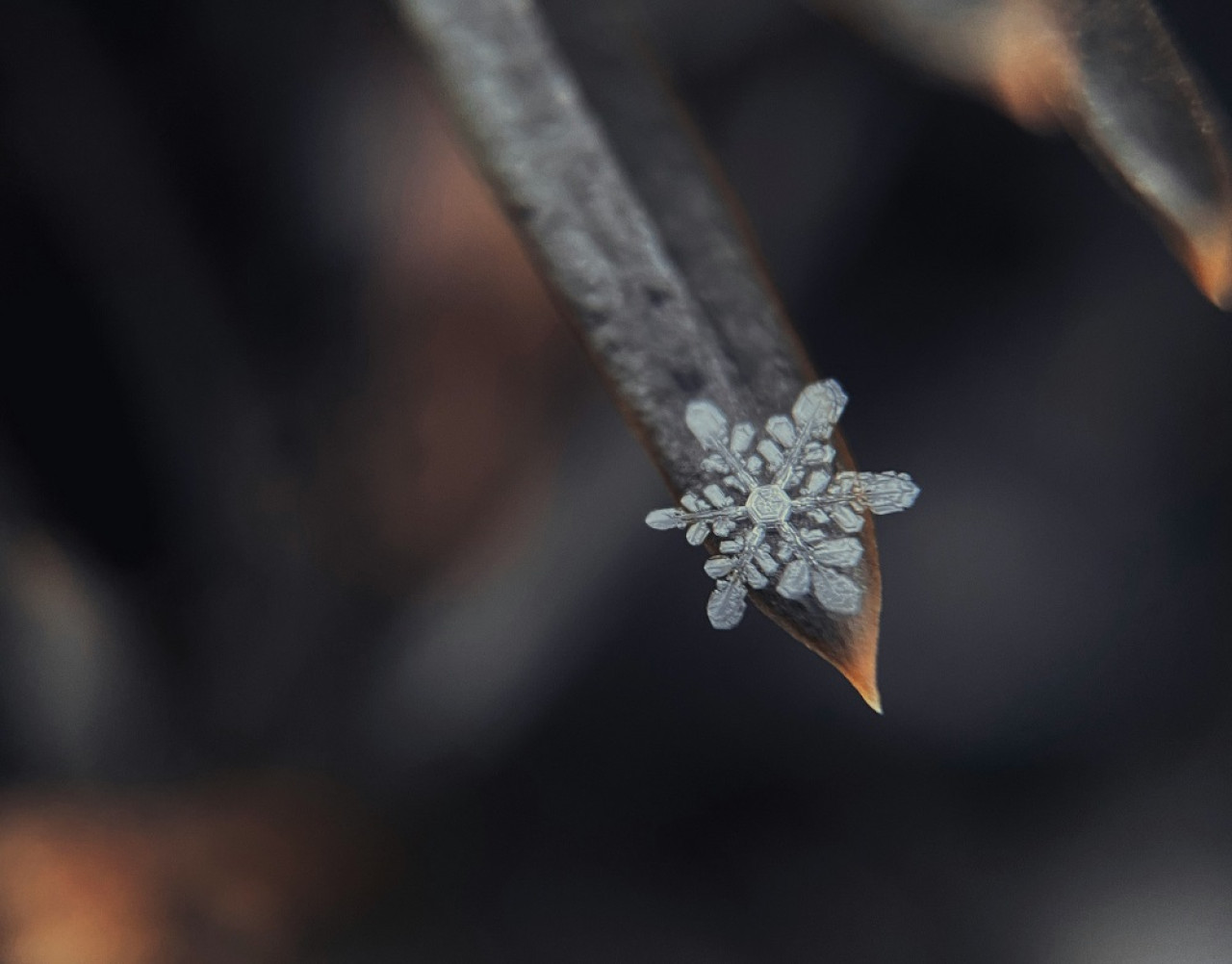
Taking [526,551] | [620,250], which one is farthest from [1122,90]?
[526,551]

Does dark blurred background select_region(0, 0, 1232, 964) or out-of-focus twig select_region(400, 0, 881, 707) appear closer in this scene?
out-of-focus twig select_region(400, 0, 881, 707)

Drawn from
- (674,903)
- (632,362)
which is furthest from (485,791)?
(632,362)

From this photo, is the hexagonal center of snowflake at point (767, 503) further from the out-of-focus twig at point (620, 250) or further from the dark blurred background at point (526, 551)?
the dark blurred background at point (526, 551)

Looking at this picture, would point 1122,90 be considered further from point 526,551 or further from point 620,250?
point 526,551

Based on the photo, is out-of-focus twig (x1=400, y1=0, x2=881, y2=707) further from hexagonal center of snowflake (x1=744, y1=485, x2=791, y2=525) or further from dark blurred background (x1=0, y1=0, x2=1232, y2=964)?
dark blurred background (x1=0, y1=0, x2=1232, y2=964)

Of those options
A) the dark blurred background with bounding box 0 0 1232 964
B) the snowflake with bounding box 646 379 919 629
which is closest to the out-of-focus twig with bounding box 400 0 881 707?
the snowflake with bounding box 646 379 919 629

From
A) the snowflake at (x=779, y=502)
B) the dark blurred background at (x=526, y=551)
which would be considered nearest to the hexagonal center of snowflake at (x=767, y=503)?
the snowflake at (x=779, y=502)

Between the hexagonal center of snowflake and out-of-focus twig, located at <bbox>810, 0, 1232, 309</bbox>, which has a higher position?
out-of-focus twig, located at <bbox>810, 0, 1232, 309</bbox>
